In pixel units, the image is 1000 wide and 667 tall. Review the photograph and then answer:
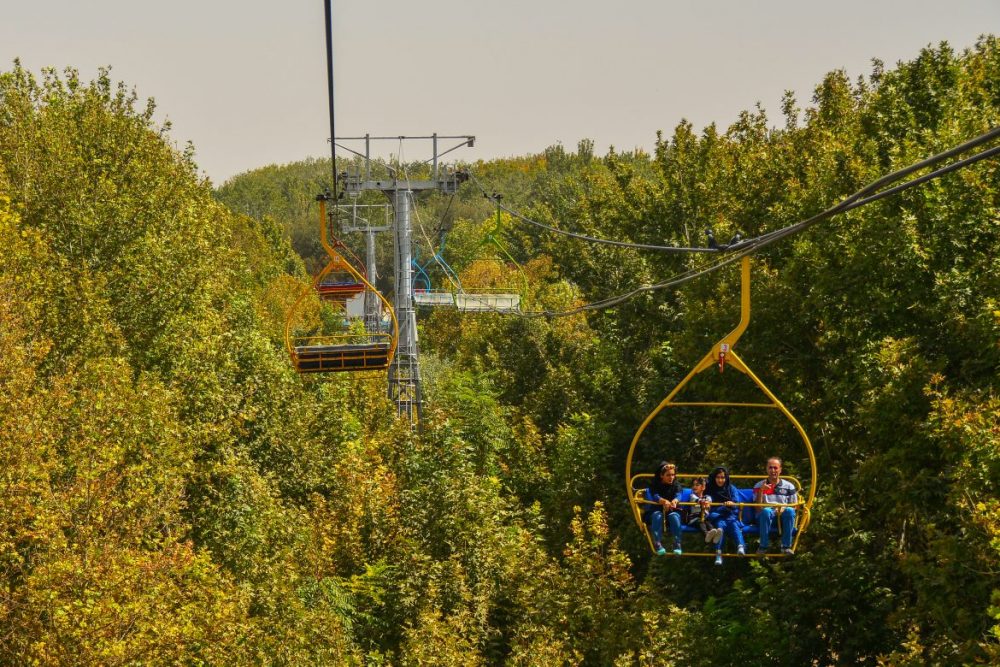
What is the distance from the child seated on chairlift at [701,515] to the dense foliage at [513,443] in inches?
121

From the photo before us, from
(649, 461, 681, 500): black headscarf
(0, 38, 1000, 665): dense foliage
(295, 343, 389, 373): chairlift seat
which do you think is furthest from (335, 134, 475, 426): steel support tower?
(649, 461, 681, 500): black headscarf

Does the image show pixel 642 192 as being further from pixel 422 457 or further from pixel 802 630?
pixel 802 630

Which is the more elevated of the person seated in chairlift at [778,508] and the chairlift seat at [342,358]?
the chairlift seat at [342,358]

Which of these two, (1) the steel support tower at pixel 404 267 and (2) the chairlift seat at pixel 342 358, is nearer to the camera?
(2) the chairlift seat at pixel 342 358

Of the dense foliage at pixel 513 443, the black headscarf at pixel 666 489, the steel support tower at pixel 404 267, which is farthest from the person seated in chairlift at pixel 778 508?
the steel support tower at pixel 404 267

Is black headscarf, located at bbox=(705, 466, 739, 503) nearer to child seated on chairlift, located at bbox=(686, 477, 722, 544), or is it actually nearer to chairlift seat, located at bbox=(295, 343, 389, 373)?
child seated on chairlift, located at bbox=(686, 477, 722, 544)

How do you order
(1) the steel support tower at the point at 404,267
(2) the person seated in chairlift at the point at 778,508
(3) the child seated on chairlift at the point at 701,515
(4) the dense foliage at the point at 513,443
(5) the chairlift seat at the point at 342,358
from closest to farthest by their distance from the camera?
(2) the person seated in chairlift at the point at 778,508
(3) the child seated on chairlift at the point at 701,515
(4) the dense foliage at the point at 513,443
(5) the chairlift seat at the point at 342,358
(1) the steel support tower at the point at 404,267

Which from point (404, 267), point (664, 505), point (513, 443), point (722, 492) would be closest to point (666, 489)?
point (664, 505)

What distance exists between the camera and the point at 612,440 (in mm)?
31328

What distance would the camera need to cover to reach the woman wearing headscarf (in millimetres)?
14188

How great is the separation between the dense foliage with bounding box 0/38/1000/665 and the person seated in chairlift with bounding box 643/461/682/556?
349 centimetres

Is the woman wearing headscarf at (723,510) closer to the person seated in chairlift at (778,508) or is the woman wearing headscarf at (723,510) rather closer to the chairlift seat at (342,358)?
the person seated in chairlift at (778,508)

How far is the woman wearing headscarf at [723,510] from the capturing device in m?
14.2

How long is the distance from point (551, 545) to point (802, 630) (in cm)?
1013
